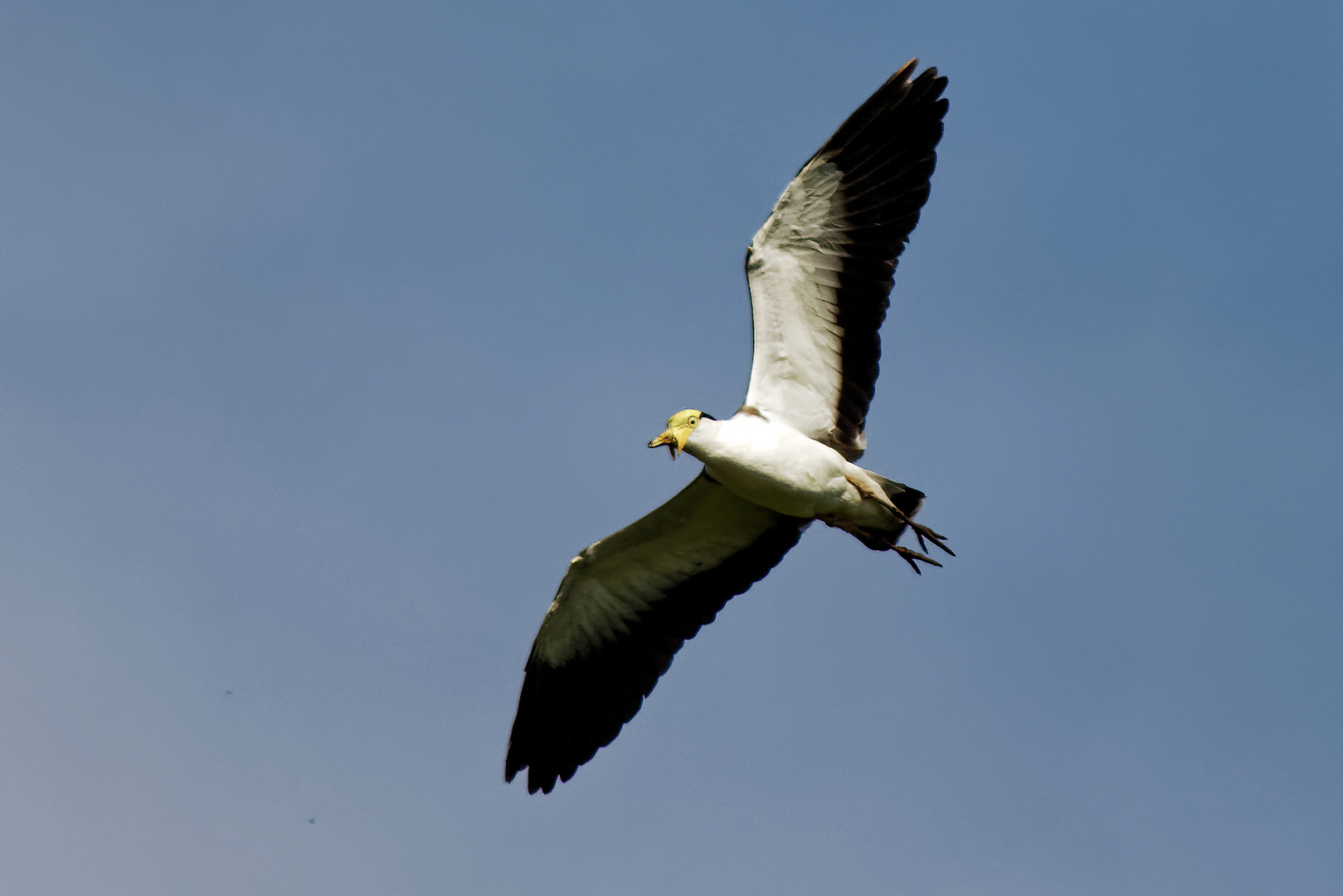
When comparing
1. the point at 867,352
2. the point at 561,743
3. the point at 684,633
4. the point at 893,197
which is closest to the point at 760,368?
the point at 867,352

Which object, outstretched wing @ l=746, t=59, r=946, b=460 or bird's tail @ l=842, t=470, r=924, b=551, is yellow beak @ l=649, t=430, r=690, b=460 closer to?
outstretched wing @ l=746, t=59, r=946, b=460

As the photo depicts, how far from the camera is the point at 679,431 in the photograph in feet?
39.8

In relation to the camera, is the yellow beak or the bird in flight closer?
the yellow beak

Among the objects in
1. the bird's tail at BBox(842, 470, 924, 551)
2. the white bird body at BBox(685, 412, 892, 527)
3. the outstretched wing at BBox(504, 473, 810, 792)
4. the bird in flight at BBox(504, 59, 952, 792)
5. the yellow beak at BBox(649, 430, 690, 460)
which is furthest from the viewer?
the outstretched wing at BBox(504, 473, 810, 792)

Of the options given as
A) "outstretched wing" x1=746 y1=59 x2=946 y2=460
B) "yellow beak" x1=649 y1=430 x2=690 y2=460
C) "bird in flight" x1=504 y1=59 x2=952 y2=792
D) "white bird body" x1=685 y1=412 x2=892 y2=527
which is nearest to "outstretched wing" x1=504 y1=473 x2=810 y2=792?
"bird in flight" x1=504 y1=59 x2=952 y2=792

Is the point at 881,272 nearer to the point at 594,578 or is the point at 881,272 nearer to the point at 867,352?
the point at 867,352

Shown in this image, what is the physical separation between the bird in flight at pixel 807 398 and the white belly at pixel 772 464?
0.01 meters

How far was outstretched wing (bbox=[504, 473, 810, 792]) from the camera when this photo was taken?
13492 mm

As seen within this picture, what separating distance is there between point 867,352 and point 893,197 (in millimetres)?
1392

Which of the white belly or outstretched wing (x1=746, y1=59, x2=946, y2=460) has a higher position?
outstretched wing (x1=746, y1=59, x2=946, y2=460)

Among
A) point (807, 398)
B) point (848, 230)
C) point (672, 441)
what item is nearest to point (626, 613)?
point (672, 441)

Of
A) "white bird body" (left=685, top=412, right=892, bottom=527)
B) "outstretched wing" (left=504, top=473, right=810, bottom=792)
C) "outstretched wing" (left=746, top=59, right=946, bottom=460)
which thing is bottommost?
"outstretched wing" (left=504, top=473, right=810, bottom=792)

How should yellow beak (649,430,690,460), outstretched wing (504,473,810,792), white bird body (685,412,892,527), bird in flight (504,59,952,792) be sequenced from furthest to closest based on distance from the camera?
outstretched wing (504,473,810,792)
bird in flight (504,59,952,792)
white bird body (685,412,892,527)
yellow beak (649,430,690,460)

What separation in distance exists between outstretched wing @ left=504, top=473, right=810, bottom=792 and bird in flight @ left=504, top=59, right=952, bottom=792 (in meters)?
0.02
